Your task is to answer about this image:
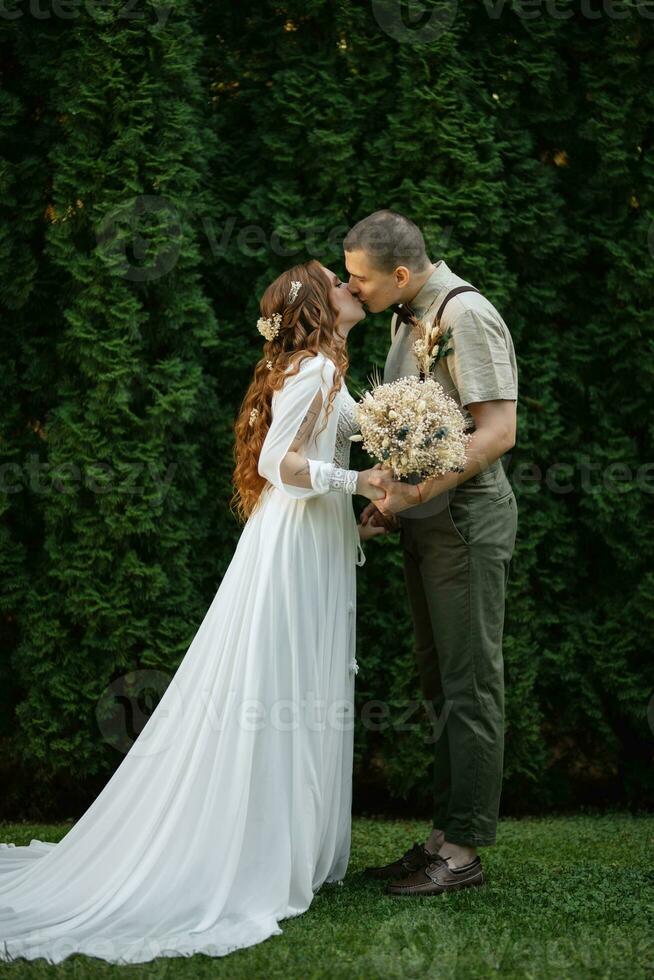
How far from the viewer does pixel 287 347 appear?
3.82 metres

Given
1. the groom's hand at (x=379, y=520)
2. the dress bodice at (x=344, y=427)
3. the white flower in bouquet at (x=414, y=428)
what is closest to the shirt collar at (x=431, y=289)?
the dress bodice at (x=344, y=427)

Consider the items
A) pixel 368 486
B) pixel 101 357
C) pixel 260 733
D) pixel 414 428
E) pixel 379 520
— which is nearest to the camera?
pixel 414 428

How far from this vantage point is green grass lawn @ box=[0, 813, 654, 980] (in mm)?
2922

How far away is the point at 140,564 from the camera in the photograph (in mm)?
5160

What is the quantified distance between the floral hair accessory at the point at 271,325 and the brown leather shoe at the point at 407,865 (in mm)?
1960

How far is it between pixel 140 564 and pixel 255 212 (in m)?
1.92

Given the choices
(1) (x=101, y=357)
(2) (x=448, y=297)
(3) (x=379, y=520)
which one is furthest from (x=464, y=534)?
(1) (x=101, y=357)

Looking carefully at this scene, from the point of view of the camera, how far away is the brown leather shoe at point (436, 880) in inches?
147

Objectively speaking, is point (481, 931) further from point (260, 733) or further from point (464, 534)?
point (464, 534)

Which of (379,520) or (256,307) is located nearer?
(379,520)

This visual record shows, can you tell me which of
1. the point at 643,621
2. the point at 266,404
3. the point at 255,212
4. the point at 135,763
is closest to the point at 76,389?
the point at 255,212

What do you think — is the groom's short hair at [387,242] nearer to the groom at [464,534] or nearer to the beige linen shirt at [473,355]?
the groom at [464,534]

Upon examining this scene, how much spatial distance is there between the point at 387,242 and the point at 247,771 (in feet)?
6.24

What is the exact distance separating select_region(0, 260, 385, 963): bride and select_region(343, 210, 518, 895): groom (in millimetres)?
247
